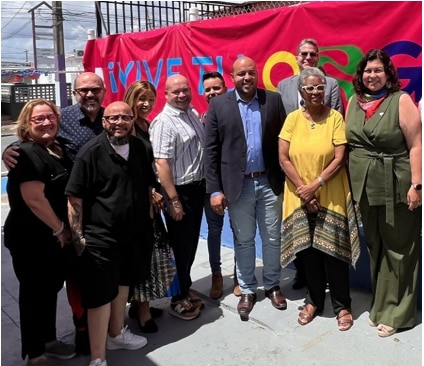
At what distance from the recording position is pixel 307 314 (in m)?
3.32

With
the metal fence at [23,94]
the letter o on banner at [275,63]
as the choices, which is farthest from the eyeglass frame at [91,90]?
the metal fence at [23,94]

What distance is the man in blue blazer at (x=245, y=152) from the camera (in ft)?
10.6

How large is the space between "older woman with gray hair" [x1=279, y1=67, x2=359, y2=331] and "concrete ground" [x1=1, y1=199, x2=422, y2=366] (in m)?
0.14

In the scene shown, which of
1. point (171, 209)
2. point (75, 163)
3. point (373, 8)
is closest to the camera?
point (75, 163)

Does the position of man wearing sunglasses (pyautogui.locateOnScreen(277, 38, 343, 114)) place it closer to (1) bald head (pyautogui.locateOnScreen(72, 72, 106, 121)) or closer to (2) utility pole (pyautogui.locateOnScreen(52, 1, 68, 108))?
(1) bald head (pyautogui.locateOnScreen(72, 72, 106, 121))

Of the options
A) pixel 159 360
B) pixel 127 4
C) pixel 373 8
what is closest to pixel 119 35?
pixel 127 4

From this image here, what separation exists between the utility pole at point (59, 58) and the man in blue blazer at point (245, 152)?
661 centimetres

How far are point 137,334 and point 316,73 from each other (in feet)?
6.70

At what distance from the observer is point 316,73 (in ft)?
9.78

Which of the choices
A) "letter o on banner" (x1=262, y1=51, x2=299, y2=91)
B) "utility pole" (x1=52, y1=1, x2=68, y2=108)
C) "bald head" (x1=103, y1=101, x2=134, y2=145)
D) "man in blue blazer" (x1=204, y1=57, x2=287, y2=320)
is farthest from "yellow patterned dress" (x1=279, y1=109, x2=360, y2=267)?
"utility pole" (x1=52, y1=1, x2=68, y2=108)

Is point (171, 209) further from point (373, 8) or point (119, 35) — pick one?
point (119, 35)

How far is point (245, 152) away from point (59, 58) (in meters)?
7.48

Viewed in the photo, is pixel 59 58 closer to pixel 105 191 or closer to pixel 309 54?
pixel 309 54

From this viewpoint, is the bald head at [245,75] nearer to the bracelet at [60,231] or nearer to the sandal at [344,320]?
the bracelet at [60,231]
